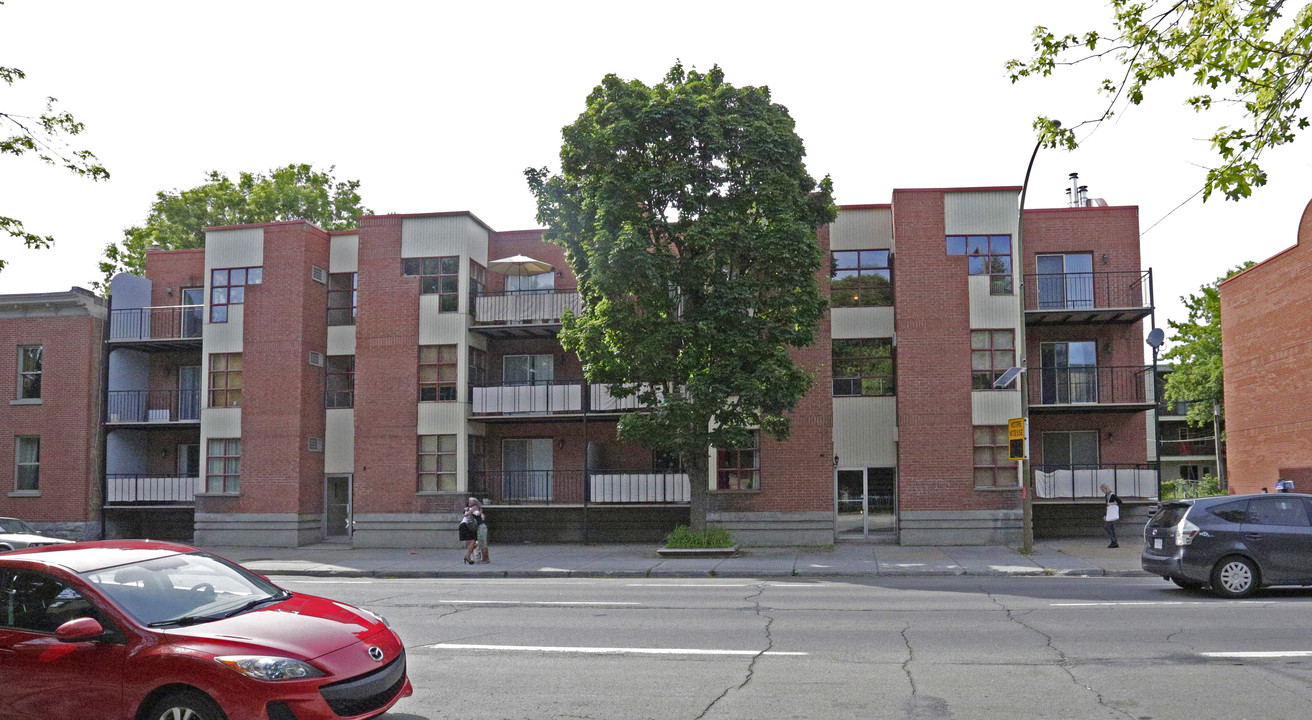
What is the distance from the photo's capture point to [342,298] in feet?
97.1

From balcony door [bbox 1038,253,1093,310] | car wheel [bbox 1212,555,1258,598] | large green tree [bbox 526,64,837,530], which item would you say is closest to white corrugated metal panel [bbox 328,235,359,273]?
large green tree [bbox 526,64,837,530]

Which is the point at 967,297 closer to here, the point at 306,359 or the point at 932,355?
the point at 932,355

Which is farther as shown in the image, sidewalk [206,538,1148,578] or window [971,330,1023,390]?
window [971,330,1023,390]

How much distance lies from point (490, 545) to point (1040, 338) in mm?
16663

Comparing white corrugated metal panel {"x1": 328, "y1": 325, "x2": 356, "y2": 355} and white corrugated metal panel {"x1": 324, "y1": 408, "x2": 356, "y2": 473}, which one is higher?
white corrugated metal panel {"x1": 328, "y1": 325, "x2": 356, "y2": 355}

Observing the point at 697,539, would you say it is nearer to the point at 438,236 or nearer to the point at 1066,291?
the point at 438,236

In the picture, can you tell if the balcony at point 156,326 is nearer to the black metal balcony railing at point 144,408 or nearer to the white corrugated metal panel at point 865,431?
the black metal balcony railing at point 144,408

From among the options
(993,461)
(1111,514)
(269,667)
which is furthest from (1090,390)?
(269,667)

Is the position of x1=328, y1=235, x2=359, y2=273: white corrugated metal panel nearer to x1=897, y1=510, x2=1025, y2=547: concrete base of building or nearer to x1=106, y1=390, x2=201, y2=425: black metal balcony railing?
x1=106, y1=390, x2=201, y2=425: black metal balcony railing

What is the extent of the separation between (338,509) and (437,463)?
4.23 metres

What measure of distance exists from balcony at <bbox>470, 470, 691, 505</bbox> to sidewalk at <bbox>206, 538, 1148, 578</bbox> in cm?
147

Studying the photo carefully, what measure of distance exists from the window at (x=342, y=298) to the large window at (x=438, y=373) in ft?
10.9

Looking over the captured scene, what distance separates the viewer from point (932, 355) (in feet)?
83.0

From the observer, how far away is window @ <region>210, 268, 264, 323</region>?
28.7 m
